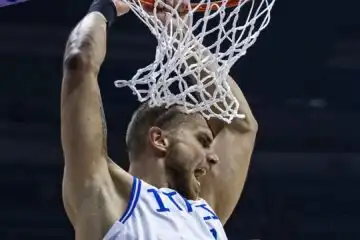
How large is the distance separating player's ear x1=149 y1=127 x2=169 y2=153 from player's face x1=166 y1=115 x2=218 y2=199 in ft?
0.05

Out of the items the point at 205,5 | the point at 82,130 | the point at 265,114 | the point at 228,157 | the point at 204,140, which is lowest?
the point at 265,114

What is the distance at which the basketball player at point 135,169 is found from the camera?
5.35 ft

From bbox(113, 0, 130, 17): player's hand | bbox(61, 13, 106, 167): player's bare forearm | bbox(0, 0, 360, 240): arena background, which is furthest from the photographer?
bbox(0, 0, 360, 240): arena background

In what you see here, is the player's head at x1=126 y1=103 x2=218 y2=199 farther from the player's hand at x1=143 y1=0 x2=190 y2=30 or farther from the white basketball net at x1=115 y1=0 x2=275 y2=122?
the player's hand at x1=143 y1=0 x2=190 y2=30

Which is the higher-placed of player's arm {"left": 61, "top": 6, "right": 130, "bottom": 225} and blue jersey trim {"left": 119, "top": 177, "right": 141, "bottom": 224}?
player's arm {"left": 61, "top": 6, "right": 130, "bottom": 225}

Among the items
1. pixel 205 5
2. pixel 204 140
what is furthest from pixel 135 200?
pixel 205 5

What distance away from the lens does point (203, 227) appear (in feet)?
5.86

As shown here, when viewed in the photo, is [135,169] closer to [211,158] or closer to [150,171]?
[150,171]

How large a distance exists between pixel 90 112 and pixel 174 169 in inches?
12.6

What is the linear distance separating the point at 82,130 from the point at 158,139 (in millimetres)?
320

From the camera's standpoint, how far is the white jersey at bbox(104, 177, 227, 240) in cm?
165

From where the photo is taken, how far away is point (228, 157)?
2.10 m

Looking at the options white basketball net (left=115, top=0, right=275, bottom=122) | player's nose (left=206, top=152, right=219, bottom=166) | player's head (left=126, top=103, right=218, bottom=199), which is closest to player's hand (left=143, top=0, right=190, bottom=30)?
white basketball net (left=115, top=0, right=275, bottom=122)

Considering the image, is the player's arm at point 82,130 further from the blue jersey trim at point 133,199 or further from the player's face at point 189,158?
the player's face at point 189,158
